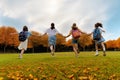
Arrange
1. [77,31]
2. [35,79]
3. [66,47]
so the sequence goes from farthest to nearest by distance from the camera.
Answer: [66,47]
[77,31]
[35,79]

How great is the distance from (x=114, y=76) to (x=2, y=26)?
5327 inches

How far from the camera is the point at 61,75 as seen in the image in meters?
15.0

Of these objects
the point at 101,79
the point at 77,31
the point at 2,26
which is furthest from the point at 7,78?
the point at 2,26

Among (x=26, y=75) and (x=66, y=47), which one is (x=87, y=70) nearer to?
(x=26, y=75)

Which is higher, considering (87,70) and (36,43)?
(36,43)

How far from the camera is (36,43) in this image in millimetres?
152250

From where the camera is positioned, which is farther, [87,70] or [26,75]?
[87,70]

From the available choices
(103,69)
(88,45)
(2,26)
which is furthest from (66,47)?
(103,69)

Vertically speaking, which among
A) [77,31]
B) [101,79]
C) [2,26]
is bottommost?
[101,79]

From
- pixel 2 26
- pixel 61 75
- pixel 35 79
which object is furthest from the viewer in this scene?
pixel 2 26

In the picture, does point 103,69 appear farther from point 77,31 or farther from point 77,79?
point 77,31

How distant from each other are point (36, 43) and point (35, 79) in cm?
13903

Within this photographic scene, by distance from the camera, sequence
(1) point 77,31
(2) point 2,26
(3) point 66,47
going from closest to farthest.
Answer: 1. (1) point 77,31
2. (2) point 2,26
3. (3) point 66,47

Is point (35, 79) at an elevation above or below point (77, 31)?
below
